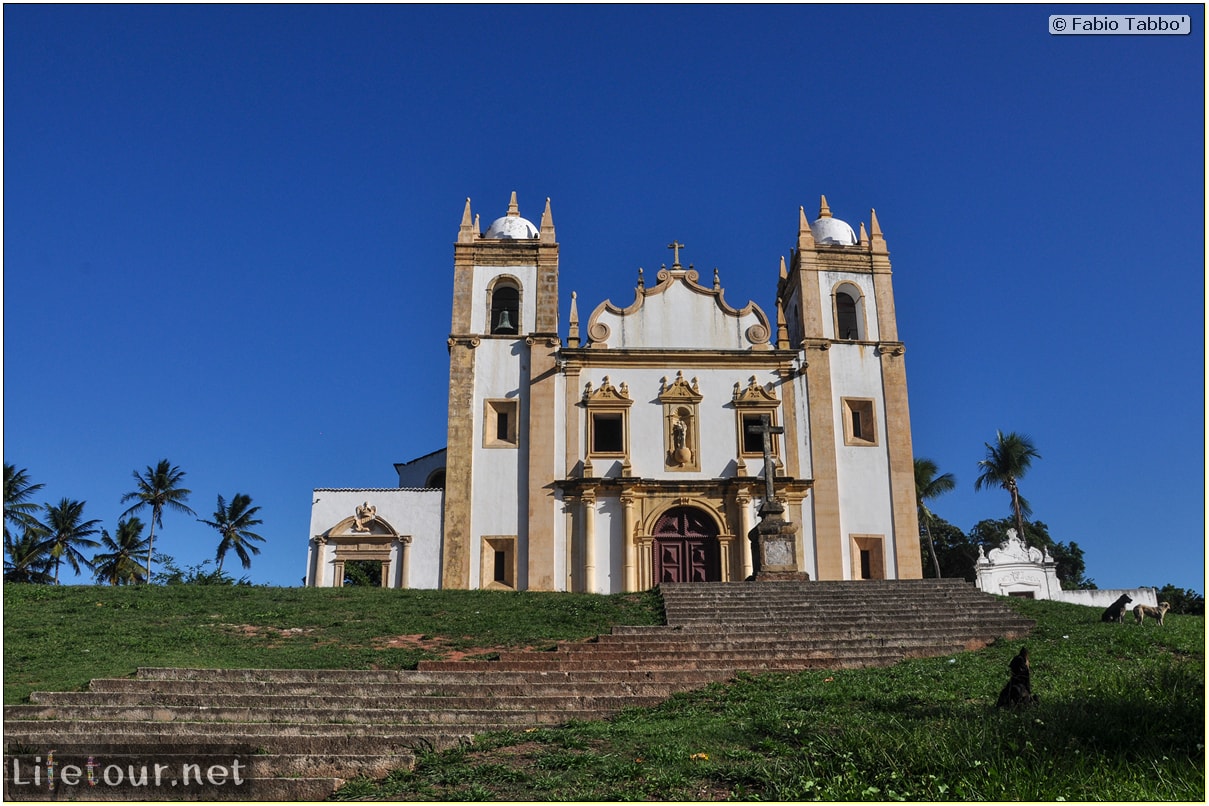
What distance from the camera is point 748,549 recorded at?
2438 centimetres

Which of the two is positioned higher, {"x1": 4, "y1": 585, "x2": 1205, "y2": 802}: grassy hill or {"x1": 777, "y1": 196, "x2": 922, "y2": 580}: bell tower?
{"x1": 777, "y1": 196, "x2": 922, "y2": 580}: bell tower

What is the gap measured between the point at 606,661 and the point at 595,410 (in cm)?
1340

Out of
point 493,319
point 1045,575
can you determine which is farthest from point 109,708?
point 1045,575

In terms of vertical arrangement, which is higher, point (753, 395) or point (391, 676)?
point (753, 395)

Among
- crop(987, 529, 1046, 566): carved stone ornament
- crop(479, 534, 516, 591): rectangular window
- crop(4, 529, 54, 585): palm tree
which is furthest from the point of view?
crop(4, 529, 54, 585): palm tree

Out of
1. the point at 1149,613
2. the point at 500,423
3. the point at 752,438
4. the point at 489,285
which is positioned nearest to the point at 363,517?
the point at 500,423

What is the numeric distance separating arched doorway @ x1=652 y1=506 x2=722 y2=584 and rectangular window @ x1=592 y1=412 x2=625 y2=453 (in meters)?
2.28

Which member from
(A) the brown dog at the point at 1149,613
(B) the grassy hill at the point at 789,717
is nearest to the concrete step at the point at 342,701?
(B) the grassy hill at the point at 789,717

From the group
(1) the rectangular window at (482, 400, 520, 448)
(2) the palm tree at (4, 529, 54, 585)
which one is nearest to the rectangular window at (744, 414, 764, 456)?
(1) the rectangular window at (482, 400, 520, 448)

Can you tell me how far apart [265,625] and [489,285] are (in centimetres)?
1354

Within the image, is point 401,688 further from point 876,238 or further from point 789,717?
point 876,238

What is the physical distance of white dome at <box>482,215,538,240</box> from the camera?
94.6 ft

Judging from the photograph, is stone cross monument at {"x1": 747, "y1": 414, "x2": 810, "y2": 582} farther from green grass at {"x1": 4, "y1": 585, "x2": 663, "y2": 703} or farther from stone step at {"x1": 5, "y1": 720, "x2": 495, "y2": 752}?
stone step at {"x1": 5, "y1": 720, "x2": 495, "y2": 752}

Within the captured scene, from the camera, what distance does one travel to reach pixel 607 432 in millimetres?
26031
